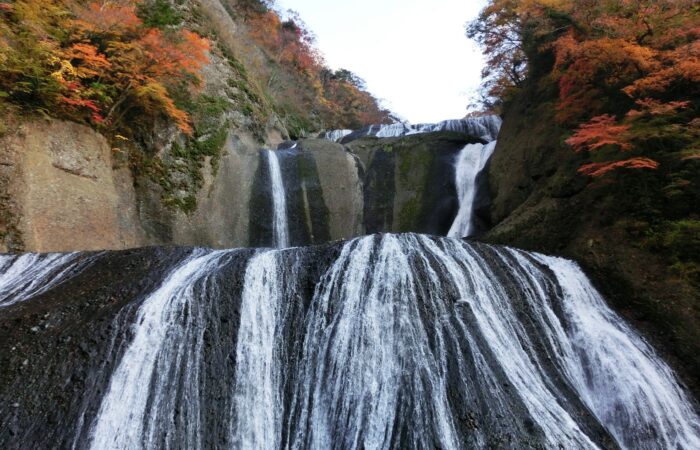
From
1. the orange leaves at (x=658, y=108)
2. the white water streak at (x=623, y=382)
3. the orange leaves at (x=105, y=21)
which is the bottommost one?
the white water streak at (x=623, y=382)

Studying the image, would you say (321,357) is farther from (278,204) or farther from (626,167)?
(278,204)

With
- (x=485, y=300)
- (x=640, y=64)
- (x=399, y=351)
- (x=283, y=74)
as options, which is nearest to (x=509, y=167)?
(x=640, y=64)

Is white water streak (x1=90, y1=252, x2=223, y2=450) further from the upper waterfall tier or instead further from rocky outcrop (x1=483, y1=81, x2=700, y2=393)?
the upper waterfall tier

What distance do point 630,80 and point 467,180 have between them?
601 cm

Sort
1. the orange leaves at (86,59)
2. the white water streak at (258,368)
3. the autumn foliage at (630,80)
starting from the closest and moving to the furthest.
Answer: the white water streak at (258,368), the autumn foliage at (630,80), the orange leaves at (86,59)

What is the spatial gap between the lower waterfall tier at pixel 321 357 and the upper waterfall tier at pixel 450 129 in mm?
11118

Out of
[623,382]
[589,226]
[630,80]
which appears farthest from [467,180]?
[623,382]

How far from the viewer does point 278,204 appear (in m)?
12.8

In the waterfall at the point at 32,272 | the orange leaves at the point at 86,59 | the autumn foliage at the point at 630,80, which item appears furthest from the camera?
the orange leaves at the point at 86,59

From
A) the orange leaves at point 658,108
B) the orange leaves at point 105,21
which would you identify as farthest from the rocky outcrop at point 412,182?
the orange leaves at point 105,21

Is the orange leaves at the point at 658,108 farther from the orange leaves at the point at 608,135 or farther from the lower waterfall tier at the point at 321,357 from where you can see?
the lower waterfall tier at the point at 321,357

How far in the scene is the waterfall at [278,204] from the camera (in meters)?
12.3

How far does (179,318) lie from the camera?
203 inches

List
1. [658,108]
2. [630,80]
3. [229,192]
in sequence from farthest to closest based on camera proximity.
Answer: [229,192] → [630,80] → [658,108]
